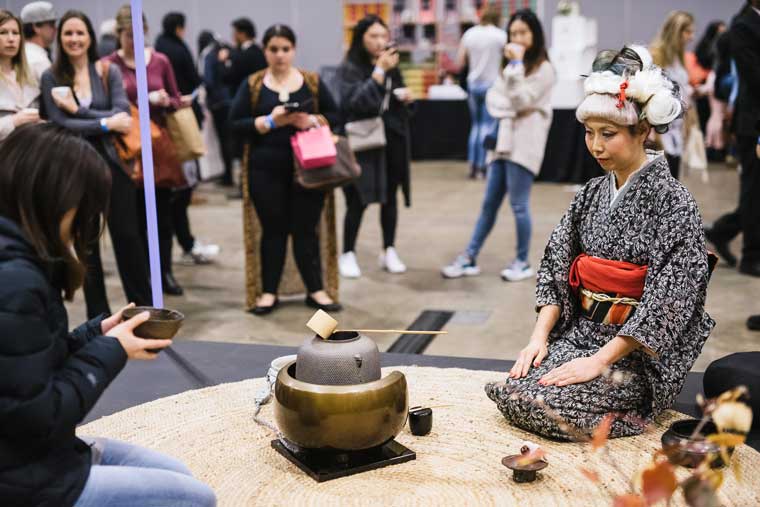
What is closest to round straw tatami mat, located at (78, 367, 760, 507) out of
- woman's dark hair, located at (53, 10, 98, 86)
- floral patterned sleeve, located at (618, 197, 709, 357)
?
floral patterned sleeve, located at (618, 197, 709, 357)

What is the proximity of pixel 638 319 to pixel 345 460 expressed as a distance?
0.78 meters

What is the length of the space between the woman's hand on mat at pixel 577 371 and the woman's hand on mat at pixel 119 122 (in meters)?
1.87

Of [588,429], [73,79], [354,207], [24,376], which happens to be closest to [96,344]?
[24,376]

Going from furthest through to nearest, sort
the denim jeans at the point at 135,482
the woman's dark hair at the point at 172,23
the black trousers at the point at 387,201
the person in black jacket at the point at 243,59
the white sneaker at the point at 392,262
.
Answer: the person in black jacket at the point at 243,59, the woman's dark hair at the point at 172,23, the white sneaker at the point at 392,262, the black trousers at the point at 387,201, the denim jeans at the point at 135,482

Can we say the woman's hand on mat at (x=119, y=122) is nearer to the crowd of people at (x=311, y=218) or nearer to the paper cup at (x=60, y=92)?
the crowd of people at (x=311, y=218)

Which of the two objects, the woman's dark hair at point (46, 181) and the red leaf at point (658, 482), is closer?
the red leaf at point (658, 482)

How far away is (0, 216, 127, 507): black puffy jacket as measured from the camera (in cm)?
140

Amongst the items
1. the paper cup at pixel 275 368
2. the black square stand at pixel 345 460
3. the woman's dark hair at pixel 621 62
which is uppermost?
the woman's dark hair at pixel 621 62

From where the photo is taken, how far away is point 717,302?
405 centimetres

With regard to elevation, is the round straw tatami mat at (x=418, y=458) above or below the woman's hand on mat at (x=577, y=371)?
below

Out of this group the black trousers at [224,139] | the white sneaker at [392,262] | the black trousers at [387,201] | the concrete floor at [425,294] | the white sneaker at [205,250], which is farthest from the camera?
the black trousers at [224,139]

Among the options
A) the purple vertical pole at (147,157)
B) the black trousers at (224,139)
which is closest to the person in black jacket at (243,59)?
the black trousers at (224,139)

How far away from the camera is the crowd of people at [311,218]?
1.49 m

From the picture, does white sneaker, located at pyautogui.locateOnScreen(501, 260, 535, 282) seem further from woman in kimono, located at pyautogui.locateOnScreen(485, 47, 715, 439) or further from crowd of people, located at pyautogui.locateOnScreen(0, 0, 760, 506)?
woman in kimono, located at pyautogui.locateOnScreen(485, 47, 715, 439)
